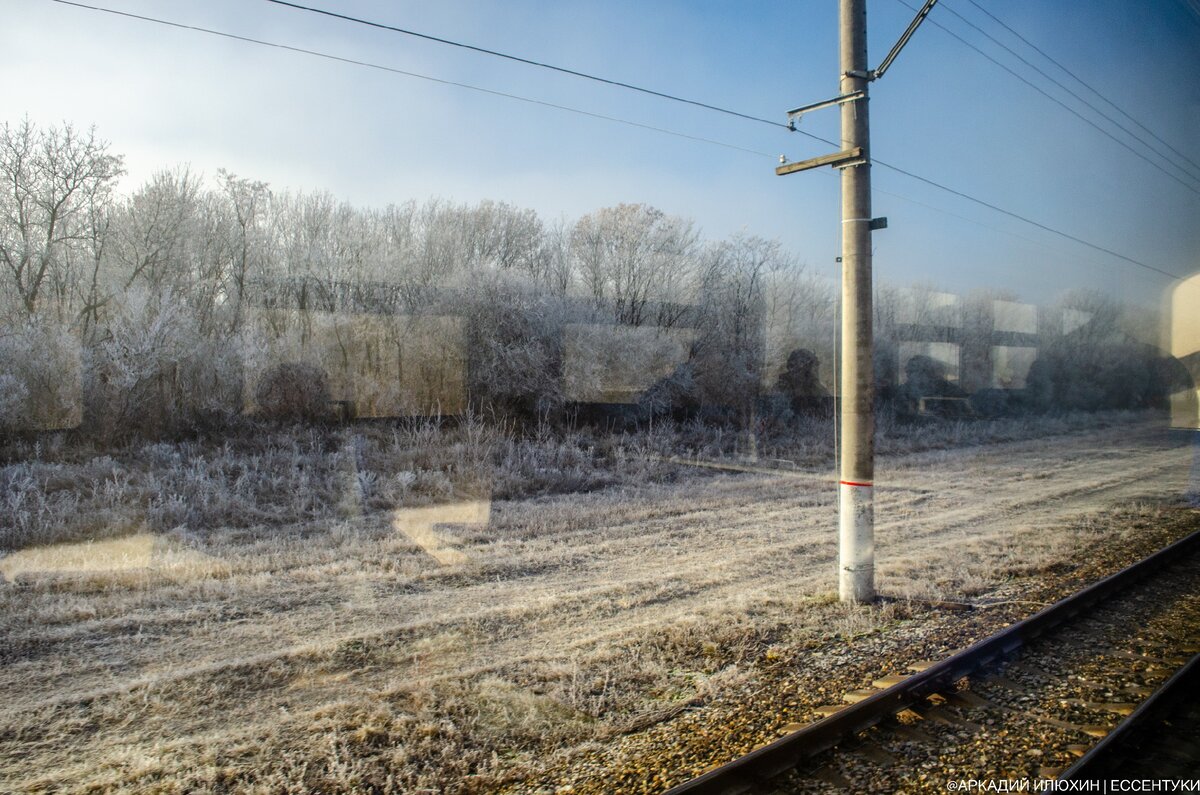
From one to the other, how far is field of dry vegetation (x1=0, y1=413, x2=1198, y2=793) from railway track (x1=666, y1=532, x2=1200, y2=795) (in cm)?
96

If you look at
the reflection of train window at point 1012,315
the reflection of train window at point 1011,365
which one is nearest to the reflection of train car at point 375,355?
the reflection of train window at point 1012,315

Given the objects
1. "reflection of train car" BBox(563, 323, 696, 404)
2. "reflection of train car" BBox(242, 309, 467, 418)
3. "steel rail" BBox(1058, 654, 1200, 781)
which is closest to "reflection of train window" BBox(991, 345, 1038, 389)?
"reflection of train car" BBox(563, 323, 696, 404)

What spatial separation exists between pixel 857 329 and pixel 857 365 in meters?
0.37

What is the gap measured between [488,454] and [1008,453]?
1704cm

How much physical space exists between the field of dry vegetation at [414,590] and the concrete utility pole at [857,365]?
58cm

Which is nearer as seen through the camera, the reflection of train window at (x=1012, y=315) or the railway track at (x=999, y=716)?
the railway track at (x=999, y=716)

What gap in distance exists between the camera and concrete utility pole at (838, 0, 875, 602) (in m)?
7.22

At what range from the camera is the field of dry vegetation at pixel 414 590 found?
4.39 m

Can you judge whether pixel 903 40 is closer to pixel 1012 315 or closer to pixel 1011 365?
pixel 1012 315

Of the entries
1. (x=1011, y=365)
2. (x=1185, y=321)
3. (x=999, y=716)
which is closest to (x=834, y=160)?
(x=999, y=716)

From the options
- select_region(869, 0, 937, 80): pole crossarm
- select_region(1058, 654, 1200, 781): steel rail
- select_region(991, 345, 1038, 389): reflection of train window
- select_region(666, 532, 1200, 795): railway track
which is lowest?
select_region(666, 532, 1200, 795): railway track

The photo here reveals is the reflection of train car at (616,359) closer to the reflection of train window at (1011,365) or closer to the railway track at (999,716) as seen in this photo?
the railway track at (999,716)

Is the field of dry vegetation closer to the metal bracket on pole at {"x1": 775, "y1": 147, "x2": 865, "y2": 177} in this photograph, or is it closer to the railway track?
the railway track

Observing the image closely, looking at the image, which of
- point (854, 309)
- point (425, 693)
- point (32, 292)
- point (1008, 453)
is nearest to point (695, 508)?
point (854, 309)
